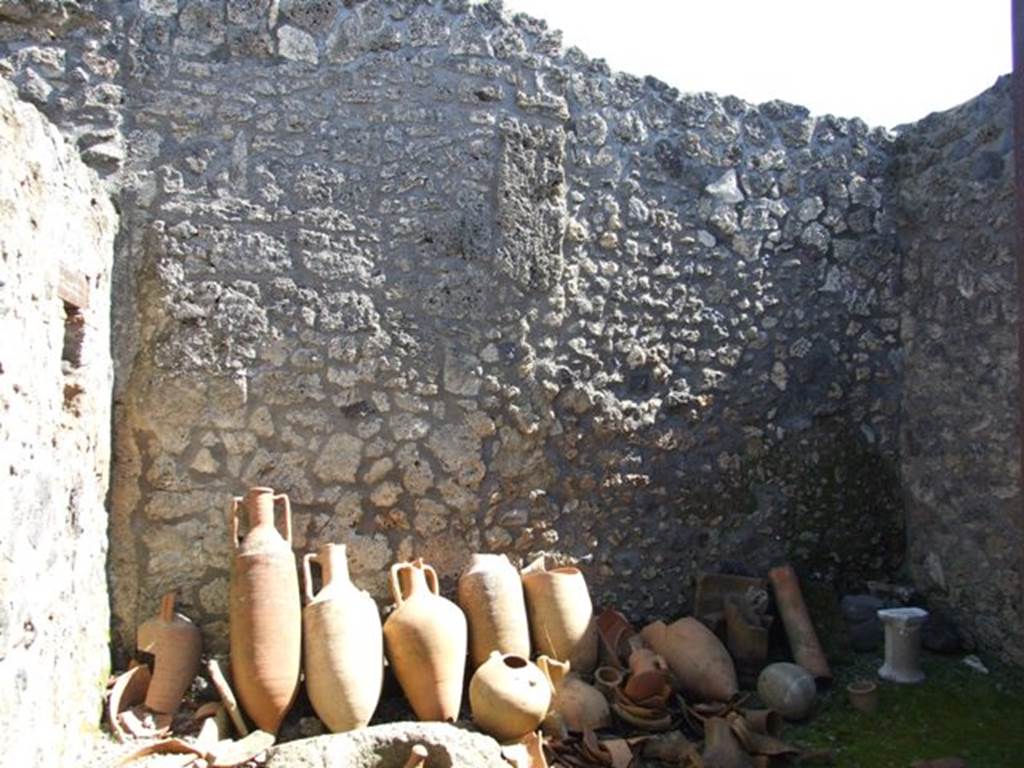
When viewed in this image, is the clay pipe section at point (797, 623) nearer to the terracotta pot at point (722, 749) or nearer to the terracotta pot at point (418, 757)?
the terracotta pot at point (722, 749)

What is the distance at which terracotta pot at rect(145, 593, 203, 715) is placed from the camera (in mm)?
3764

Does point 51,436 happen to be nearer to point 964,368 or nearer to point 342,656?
point 342,656

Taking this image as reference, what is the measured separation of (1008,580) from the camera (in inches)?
179

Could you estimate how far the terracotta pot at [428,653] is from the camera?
3.84m

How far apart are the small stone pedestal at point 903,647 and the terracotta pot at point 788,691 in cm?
48

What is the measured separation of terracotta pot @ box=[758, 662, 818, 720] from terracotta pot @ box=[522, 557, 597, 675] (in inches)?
27.9

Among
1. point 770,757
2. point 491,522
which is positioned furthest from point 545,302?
point 770,757

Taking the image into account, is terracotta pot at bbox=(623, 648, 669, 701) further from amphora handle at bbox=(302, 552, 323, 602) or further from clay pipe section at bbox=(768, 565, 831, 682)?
amphora handle at bbox=(302, 552, 323, 602)

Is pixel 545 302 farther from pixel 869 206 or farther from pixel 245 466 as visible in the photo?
pixel 869 206

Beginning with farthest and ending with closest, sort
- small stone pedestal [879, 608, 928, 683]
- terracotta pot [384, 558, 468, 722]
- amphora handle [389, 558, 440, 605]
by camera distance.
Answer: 1. small stone pedestal [879, 608, 928, 683]
2. amphora handle [389, 558, 440, 605]
3. terracotta pot [384, 558, 468, 722]

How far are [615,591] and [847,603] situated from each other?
1189 millimetres

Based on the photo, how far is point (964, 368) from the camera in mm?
4816

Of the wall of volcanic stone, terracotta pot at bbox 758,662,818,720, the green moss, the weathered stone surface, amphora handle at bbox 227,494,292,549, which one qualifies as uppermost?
the wall of volcanic stone

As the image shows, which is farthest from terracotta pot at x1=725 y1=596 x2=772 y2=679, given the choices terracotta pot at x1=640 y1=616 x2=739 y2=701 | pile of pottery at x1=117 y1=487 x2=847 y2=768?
terracotta pot at x1=640 y1=616 x2=739 y2=701
